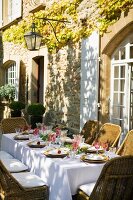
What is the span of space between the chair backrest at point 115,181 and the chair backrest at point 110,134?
57.6 inches

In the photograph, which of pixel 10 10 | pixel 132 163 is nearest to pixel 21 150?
pixel 132 163

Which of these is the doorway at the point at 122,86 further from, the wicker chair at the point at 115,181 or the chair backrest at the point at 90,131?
the wicker chair at the point at 115,181

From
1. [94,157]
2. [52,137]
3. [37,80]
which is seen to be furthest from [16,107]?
[94,157]

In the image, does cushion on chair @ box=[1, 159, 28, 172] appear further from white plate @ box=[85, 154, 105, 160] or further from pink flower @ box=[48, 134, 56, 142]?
white plate @ box=[85, 154, 105, 160]

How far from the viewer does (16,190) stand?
3.41m

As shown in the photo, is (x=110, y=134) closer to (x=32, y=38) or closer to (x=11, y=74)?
(x=32, y=38)

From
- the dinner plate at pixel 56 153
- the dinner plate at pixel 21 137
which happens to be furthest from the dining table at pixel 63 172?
the dinner plate at pixel 21 137

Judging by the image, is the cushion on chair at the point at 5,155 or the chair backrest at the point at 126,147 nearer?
the chair backrest at the point at 126,147

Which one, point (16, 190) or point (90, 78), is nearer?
point (16, 190)

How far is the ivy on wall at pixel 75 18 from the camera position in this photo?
19.4ft

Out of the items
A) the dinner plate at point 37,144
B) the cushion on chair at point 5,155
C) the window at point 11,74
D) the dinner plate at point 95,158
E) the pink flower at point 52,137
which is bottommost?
the cushion on chair at point 5,155

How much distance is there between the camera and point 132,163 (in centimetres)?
290

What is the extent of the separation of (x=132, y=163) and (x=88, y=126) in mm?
2503

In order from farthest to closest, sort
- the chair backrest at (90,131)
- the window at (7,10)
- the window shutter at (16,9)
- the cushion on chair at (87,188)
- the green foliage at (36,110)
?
the window at (7,10) < the window shutter at (16,9) < the green foliage at (36,110) < the chair backrest at (90,131) < the cushion on chair at (87,188)
